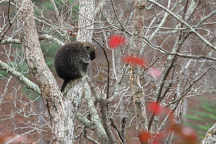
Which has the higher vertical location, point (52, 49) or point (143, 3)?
point (143, 3)

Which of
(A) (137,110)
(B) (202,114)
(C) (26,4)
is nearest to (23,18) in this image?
(C) (26,4)

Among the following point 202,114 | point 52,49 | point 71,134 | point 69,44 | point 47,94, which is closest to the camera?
point 202,114

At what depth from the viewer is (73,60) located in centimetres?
630

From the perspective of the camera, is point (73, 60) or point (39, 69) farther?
point (73, 60)

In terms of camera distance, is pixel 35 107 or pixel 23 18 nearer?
pixel 23 18

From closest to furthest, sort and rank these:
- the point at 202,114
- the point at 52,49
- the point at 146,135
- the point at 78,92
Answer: the point at 146,135 < the point at 202,114 < the point at 78,92 < the point at 52,49

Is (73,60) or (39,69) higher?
(39,69)

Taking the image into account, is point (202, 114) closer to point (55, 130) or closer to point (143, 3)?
point (143, 3)

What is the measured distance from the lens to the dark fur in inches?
238

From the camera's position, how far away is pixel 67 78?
6391mm

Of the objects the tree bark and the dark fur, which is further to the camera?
the dark fur

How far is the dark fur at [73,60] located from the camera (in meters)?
6.05

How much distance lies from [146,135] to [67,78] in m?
4.57

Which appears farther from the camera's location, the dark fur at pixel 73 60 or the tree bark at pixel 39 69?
the dark fur at pixel 73 60
